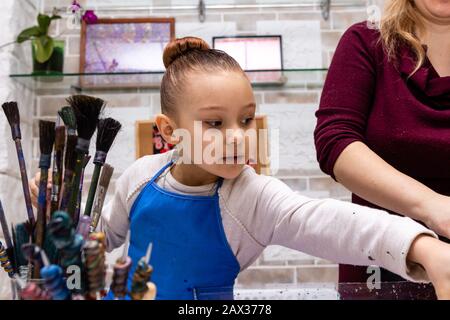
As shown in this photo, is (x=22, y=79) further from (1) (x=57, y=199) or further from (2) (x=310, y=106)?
(1) (x=57, y=199)

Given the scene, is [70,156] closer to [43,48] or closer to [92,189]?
[92,189]

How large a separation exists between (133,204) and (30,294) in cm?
41

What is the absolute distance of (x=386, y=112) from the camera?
2.59 ft

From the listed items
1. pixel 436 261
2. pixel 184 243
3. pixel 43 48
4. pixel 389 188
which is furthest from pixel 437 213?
pixel 43 48

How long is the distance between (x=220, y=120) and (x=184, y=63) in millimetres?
126

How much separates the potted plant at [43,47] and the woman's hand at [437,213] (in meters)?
1.25

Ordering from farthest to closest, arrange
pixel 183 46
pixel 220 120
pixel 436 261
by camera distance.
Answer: pixel 183 46 → pixel 220 120 → pixel 436 261

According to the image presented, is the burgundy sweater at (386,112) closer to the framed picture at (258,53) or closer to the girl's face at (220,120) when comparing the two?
the girl's face at (220,120)

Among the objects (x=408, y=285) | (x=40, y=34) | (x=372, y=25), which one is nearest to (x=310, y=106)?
(x=372, y=25)

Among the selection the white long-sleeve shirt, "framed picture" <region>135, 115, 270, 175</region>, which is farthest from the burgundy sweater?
"framed picture" <region>135, 115, 270, 175</region>

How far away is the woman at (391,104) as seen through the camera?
2.37ft

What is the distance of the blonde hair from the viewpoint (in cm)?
81

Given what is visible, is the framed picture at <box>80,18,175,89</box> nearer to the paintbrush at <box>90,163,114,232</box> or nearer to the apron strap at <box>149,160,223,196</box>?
the apron strap at <box>149,160,223,196</box>

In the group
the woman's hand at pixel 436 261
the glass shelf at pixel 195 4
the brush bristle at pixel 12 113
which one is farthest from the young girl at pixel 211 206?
the glass shelf at pixel 195 4
